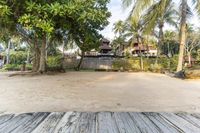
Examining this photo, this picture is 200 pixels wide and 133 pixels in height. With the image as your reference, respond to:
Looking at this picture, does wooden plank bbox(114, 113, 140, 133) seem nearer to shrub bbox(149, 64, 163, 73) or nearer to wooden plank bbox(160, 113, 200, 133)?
wooden plank bbox(160, 113, 200, 133)

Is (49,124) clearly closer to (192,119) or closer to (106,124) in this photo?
(106,124)

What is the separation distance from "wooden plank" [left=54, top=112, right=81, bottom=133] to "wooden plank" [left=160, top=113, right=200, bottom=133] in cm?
134

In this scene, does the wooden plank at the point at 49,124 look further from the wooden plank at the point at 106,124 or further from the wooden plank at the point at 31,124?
the wooden plank at the point at 106,124

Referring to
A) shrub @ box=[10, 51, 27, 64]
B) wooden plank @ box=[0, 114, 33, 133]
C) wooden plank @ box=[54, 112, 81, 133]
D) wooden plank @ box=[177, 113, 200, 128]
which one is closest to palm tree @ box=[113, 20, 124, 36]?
shrub @ box=[10, 51, 27, 64]

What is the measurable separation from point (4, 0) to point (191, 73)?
37.2ft

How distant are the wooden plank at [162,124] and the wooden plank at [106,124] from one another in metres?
0.57

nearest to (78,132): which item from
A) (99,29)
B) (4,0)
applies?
(4,0)

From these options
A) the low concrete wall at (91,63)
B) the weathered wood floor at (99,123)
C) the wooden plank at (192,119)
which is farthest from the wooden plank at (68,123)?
the low concrete wall at (91,63)

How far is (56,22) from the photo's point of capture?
17.1 metres

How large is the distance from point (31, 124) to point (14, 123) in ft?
0.80

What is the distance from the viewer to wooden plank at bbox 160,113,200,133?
3.52 metres

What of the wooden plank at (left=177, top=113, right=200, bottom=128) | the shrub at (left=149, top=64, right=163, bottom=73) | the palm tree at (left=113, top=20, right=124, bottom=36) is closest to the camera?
the wooden plank at (left=177, top=113, right=200, bottom=128)

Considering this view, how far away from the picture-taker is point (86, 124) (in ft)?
12.3

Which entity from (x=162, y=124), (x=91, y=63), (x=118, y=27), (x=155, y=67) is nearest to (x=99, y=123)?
(x=162, y=124)
